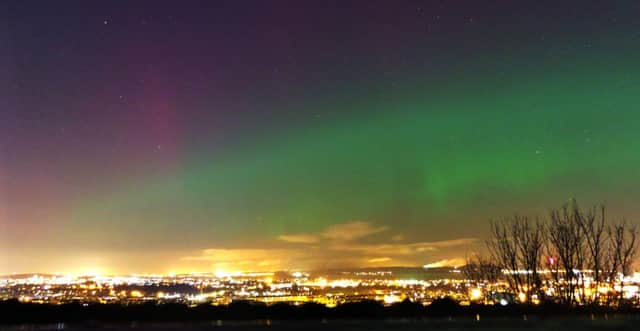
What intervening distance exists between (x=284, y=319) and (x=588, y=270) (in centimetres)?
1424

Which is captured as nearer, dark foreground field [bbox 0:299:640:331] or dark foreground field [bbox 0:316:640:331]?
dark foreground field [bbox 0:316:640:331]

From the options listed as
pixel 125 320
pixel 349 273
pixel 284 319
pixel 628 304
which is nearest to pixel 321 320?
pixel 284 319

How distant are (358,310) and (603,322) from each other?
15.9 ft

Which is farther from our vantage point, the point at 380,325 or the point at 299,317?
the point at 299,317

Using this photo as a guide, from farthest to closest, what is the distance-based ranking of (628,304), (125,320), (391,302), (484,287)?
(484,287) < (628,304) < (391,302) < (125,320)

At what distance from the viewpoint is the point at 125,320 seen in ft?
35.9

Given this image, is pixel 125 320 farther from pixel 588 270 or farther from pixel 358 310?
pixel 588 270

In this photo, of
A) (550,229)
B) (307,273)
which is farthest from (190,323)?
(307,273)

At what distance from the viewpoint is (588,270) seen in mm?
20219

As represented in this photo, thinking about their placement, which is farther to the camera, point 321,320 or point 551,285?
point 551,285

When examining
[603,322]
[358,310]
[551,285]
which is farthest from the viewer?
[551,285]

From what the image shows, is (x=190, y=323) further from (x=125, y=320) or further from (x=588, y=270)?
(x=588, y=270)

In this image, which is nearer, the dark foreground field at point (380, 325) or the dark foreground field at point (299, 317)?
the dark foreground field at point (380, 325)

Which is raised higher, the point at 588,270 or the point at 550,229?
the point at 550,229
